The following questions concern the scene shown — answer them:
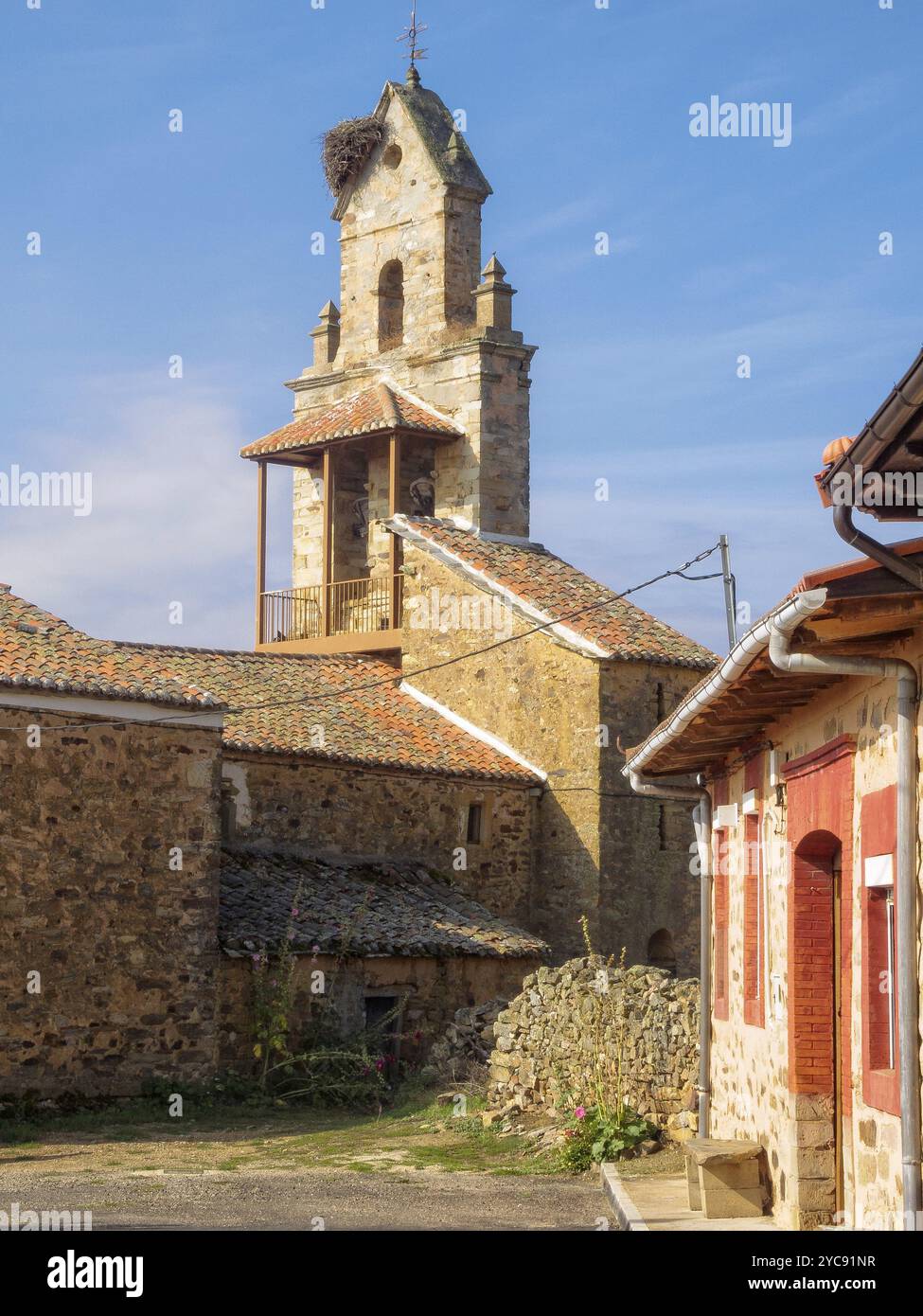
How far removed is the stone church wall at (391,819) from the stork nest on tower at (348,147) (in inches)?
547

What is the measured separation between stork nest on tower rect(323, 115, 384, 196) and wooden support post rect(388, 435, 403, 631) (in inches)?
251

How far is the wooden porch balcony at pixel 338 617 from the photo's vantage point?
1165 inches

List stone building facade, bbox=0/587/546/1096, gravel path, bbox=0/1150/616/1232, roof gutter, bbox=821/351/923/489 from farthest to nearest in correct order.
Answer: stone building facade, bbox=0/587/546/1096, gravel path, bbox=0/1150/616/1232, roof gutter, bbox=821/351/923/489

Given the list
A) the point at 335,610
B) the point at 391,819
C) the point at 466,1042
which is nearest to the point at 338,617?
the point at 335,610

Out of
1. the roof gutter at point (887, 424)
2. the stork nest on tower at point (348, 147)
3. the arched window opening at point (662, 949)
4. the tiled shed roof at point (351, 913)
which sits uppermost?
the stork nest on tower at point (348, 147)

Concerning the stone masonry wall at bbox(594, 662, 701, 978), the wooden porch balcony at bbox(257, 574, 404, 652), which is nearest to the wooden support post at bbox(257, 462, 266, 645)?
the wooden porch balcony at bbox(257, 574, 404, 652)

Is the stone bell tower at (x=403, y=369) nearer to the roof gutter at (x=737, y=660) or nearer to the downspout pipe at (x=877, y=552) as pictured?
the roof gutter at (x=737, y=660)

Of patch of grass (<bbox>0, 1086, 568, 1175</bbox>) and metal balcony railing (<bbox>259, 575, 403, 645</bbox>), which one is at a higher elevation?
metal balcony railing (<bbox>259, 575, 403, 645</bbox>)

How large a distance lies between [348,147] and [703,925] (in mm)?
23288

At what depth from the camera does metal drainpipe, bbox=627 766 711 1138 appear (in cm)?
1411

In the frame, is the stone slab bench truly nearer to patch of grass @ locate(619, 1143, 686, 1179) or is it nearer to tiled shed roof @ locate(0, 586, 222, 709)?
patch of grass @ locate(619, 1143, 686, 1179)

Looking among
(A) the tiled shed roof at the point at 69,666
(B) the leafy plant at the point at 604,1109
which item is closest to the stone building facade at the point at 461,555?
(A) the tiled shed roof at the point at 69,666

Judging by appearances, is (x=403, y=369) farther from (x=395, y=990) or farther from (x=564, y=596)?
(x=395, y=990)

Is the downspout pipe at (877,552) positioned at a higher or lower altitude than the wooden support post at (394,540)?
lower
